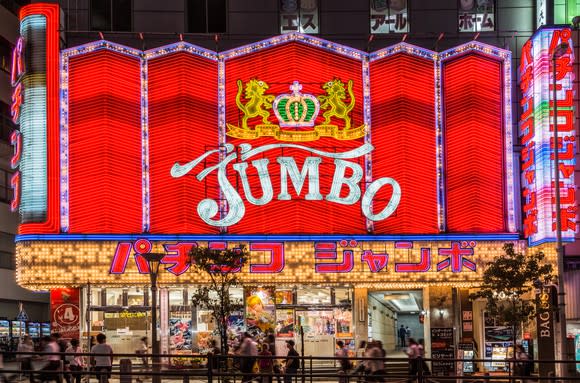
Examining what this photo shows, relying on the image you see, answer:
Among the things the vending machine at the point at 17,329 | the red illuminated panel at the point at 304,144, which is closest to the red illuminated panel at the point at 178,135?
the red illuminated panel at the point at 304,144

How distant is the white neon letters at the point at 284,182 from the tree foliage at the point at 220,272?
2.18 meters

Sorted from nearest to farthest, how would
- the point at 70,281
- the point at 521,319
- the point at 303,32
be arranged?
the point at 521,319 < the point at 70,281 < the point at 303,32

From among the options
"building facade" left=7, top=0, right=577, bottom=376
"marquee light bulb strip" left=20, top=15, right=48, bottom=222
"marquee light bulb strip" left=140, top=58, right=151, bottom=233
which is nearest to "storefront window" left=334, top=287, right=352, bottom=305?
"building facade" left=7, top=0, right=577, bottom=376

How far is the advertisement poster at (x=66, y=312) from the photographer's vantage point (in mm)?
37219

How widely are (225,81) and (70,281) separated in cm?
1011

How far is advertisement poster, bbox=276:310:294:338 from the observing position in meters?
38.5

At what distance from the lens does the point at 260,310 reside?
3844cm

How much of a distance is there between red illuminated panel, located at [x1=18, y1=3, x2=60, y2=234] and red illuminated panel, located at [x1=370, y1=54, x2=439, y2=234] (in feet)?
41.4

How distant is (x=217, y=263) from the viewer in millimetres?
34219

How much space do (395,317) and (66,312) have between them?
18.2 meters

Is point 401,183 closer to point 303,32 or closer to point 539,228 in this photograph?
point 539,228

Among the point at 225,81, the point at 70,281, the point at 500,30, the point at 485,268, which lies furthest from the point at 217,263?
the point at 500,30

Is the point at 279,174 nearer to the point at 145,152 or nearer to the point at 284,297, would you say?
the point at 284,297

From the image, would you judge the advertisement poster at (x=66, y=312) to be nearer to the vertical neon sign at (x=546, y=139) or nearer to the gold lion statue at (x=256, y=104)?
the gold lion statue at (x=256, y=104)
